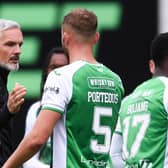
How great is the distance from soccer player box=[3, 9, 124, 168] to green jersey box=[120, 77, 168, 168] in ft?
0.59

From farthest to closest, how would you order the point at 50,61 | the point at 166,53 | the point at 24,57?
the point at 24,57 < the point at 50,61 < the point at 166,53

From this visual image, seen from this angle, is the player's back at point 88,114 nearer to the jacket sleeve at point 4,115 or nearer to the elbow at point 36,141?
the elbow at point 36,141

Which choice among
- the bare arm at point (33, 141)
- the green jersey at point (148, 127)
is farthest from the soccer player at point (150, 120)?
the bare arm at point (33, 141)

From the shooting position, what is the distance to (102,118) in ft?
19.6

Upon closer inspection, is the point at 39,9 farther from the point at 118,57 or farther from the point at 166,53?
the point at 166,53

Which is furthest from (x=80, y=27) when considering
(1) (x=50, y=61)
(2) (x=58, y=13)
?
(2) (x=58, y=13)

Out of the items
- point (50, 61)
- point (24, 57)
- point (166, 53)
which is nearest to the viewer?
point (166, 53)

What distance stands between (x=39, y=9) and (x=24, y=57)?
468mm

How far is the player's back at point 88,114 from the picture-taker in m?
5.88

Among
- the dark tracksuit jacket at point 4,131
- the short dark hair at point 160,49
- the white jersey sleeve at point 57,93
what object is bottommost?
the dark tracksuit jacket at point 4,131

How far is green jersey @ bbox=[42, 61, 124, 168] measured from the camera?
5.84 metres

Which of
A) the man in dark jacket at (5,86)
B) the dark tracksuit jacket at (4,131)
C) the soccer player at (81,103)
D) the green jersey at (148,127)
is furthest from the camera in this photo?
the dark tracksuit jacket at (4,131)

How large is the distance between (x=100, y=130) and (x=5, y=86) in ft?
2.82

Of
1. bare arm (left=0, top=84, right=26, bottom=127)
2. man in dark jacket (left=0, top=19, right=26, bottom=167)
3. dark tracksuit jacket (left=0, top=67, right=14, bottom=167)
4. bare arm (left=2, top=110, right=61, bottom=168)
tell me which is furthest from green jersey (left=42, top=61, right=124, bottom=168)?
dark tracksuit jacket (left=0, top=67, right=14, bottom=167)
